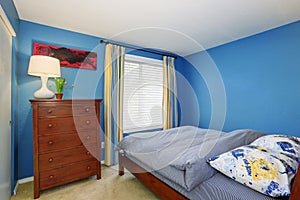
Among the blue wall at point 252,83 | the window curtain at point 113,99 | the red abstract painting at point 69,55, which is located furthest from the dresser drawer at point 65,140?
the blue wall at point 252,83

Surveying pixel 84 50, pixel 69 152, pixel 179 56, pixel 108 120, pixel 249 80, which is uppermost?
pixel 179 56

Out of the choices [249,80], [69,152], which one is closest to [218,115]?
[249,80]

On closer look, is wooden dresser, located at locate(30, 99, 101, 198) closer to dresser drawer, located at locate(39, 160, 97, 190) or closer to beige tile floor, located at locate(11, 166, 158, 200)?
dresser drawer, located at locate(39, 160, 97, 190)

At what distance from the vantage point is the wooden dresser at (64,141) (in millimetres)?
1999

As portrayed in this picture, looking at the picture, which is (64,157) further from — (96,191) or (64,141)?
(96,191)

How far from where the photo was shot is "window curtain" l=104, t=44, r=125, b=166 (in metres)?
2.99

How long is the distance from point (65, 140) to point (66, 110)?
0.39 m

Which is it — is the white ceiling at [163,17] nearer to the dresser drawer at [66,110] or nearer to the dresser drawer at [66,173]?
the dresser drawer at [66,110]

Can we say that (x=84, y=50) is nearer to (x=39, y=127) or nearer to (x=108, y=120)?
(x=108, y=120)

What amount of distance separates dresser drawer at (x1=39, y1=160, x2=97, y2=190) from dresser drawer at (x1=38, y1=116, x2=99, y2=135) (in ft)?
1.60

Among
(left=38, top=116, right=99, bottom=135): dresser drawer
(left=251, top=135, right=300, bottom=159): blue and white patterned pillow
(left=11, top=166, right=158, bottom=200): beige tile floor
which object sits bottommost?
(left=11, top=166, right=158, bottom=200): beige tile floor

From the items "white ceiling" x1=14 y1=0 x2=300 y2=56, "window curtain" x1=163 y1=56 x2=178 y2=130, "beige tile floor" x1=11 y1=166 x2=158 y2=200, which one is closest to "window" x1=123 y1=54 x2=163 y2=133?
"window curtain" x1=163 y1=56 x2=178 y2=130

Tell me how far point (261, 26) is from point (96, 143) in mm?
3090

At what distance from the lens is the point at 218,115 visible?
3.53 meters
